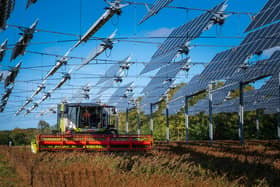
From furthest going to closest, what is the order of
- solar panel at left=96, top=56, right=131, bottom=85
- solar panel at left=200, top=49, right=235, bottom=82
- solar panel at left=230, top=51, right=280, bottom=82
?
solar panel at left=96, top=56, right=131, bottom=85 < solar panel at left=200, top=49, right=235, bottom=82 < solar panel at left=230, top=51, right=280, bottom=82

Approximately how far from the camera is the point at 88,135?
19.2 metres

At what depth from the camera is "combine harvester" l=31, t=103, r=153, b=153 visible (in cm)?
1828

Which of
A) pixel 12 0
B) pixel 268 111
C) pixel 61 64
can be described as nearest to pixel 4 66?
pixel 61 64

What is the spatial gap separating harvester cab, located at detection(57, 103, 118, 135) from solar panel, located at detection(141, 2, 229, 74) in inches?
191

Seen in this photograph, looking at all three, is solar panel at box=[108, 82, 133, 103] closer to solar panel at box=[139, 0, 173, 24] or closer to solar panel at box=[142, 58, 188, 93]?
solar panel at box=[142, 58, 188, 93]

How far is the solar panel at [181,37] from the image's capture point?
17.7m

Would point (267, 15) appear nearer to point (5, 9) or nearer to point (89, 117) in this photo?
point (89, 117)

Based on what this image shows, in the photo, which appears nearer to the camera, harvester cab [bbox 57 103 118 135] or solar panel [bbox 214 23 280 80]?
solar panel [bbox 214 23 280 80]

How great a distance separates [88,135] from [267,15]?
10.3 metres

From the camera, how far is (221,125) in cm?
5709

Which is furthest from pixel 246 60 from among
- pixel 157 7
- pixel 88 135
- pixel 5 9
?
pixel 5 9

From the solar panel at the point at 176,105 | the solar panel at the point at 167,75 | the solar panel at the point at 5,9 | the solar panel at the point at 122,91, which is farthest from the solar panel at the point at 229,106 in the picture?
the solar panel at the point at 5,9

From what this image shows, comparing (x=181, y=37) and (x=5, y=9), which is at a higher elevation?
(x=181, y=37)

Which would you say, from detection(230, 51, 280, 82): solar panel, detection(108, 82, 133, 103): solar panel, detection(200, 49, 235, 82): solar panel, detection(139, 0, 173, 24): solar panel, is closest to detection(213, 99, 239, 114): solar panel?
detection(108, 82, 133, 103): solar panel
